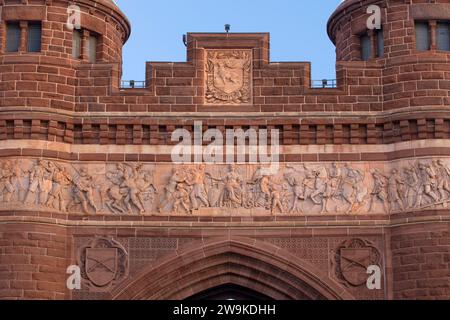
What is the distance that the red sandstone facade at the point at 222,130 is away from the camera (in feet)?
87.3

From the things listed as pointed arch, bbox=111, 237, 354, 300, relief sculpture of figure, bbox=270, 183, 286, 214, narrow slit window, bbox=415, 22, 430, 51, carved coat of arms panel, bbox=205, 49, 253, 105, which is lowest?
pointed arch, bbox=111, 237, 354, 300

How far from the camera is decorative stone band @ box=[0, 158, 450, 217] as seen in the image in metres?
27.0

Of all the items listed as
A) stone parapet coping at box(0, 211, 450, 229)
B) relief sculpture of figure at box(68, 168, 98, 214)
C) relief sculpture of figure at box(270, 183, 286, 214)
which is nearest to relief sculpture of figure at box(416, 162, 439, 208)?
stone parapet coping at box(0, 211, 450, 229)

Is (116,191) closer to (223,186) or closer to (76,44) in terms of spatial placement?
(223,186)

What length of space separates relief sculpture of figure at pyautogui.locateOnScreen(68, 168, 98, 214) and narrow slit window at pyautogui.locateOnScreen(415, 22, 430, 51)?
8.20 meters

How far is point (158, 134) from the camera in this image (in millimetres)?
27797

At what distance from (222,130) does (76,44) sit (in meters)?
4.31

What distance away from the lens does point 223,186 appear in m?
27.4

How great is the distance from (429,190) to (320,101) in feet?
10.7

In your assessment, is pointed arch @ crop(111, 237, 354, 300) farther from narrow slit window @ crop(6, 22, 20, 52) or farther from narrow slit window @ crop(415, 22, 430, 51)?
narrow slit window @ crop(6, 22, 20, 52)

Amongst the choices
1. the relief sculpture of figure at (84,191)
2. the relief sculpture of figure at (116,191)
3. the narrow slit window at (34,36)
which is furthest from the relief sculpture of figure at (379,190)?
the narrow slit window at (34,36)

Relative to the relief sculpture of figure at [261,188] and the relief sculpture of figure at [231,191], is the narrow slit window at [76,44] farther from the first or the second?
the relief sculpture of figure at [261,188]
